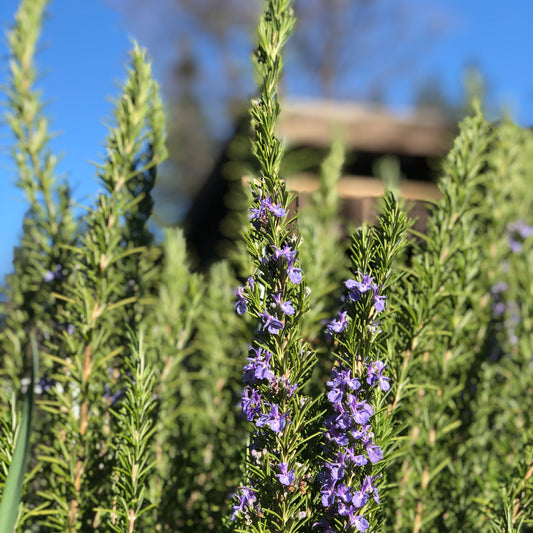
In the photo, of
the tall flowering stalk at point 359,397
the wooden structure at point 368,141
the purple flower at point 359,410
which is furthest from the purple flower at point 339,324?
the wooden structure at point 368,141

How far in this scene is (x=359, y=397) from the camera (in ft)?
2.82

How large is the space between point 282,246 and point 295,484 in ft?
1.24

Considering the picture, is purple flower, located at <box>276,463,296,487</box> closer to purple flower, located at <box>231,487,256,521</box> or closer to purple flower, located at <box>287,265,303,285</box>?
purple flower, located at <box>231,487,256,521</box>

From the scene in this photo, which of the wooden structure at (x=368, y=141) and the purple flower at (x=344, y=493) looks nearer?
the purple flower at (x=344, y=493)

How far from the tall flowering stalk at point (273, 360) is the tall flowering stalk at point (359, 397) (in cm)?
5

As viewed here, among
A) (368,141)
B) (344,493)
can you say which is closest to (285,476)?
(344,493)

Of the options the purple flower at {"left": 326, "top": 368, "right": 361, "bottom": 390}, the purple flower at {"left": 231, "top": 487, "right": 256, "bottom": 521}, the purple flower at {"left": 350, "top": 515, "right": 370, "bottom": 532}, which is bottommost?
the purple flower at {"left": 350, "top": 515, "right": 370, "bottom": 532}

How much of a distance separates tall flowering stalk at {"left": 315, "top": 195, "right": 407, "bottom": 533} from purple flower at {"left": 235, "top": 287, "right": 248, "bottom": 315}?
0.14 m

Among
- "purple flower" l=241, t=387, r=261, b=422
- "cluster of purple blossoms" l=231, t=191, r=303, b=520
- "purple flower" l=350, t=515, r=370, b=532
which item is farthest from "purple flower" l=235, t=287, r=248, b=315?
"purple flower" l=350, t=515, r=370, b=532

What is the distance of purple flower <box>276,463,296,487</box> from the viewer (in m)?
0.80

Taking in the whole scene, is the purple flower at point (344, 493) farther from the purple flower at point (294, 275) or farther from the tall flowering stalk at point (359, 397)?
the purple flower at point (294, 275)

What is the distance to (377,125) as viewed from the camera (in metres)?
3.65

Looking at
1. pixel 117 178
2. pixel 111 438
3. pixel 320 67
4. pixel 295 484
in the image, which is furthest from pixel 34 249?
pixel 320 67

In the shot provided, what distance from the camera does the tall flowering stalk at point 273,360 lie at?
0.83m
